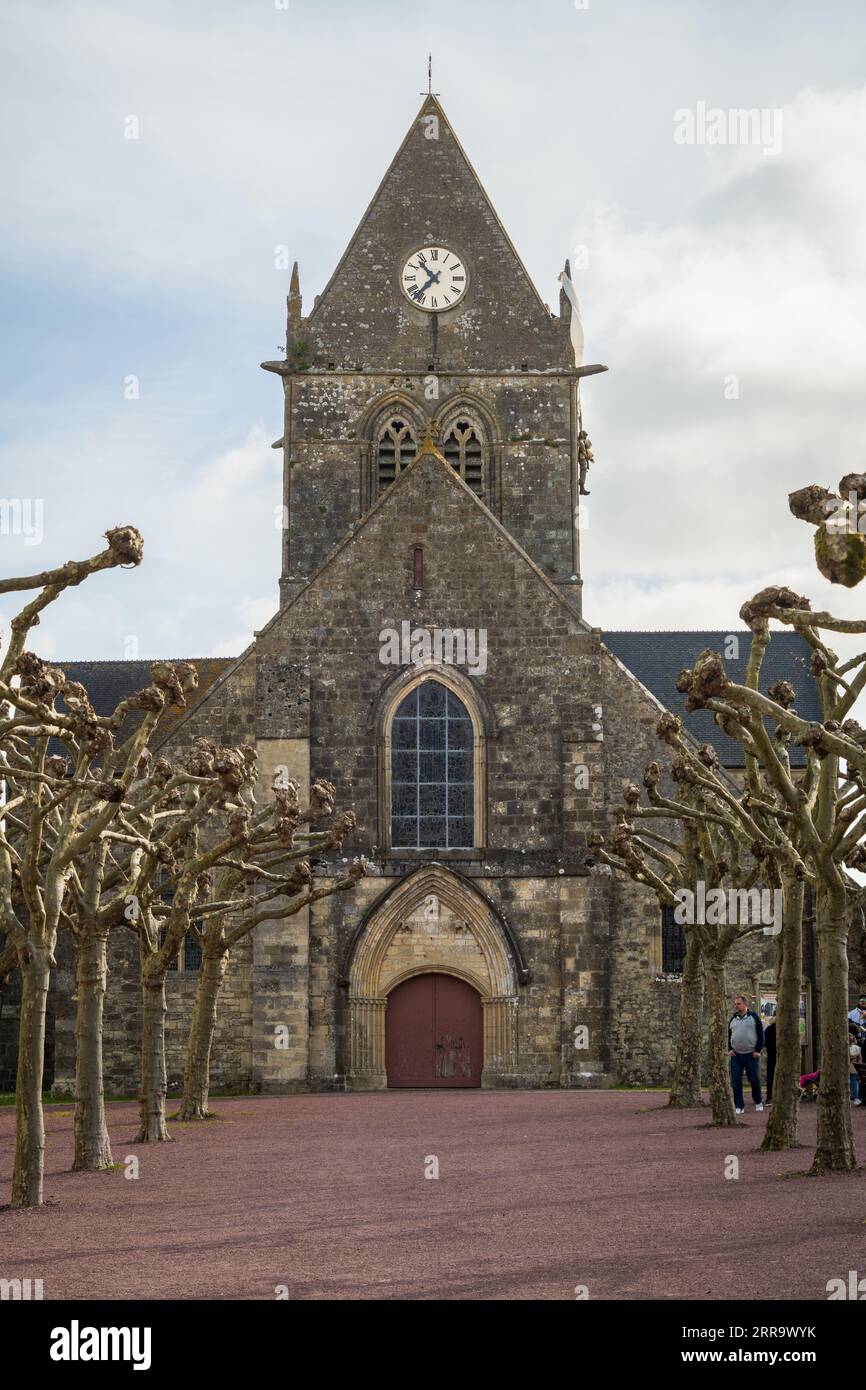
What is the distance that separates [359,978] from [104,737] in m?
18.9

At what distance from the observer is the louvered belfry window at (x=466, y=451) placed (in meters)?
41.3

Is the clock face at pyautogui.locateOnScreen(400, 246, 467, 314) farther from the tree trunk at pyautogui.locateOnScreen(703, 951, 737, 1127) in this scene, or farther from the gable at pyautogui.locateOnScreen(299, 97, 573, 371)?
the tree trunk at pyautogui.locateOnScreen(703, 951, 737, 1127)

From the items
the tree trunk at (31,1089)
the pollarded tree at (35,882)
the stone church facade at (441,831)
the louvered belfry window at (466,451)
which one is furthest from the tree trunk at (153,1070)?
the louvered belfry window at (466,451)

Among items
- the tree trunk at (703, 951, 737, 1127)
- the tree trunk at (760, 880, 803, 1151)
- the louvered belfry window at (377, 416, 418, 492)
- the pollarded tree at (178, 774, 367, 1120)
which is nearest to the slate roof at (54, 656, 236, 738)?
the louvered belfry window at (377, 416, 418, 492)

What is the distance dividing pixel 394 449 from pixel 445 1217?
29384 mm

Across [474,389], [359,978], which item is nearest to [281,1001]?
[359,978]

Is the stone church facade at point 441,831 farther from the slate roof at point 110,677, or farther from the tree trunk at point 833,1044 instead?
the tree trunk at point 833,1044

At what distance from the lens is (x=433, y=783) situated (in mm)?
34125

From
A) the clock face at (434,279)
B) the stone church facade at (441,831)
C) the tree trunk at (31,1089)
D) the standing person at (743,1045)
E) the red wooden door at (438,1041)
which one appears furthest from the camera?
the clock face at (434,279)

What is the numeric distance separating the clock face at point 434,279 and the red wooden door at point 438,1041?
1652 cm

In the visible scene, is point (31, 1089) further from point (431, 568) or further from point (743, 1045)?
point (431, 568)

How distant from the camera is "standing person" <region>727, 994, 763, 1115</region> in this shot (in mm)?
24797

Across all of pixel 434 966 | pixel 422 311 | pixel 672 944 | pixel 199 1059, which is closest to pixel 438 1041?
pixel 434 966
